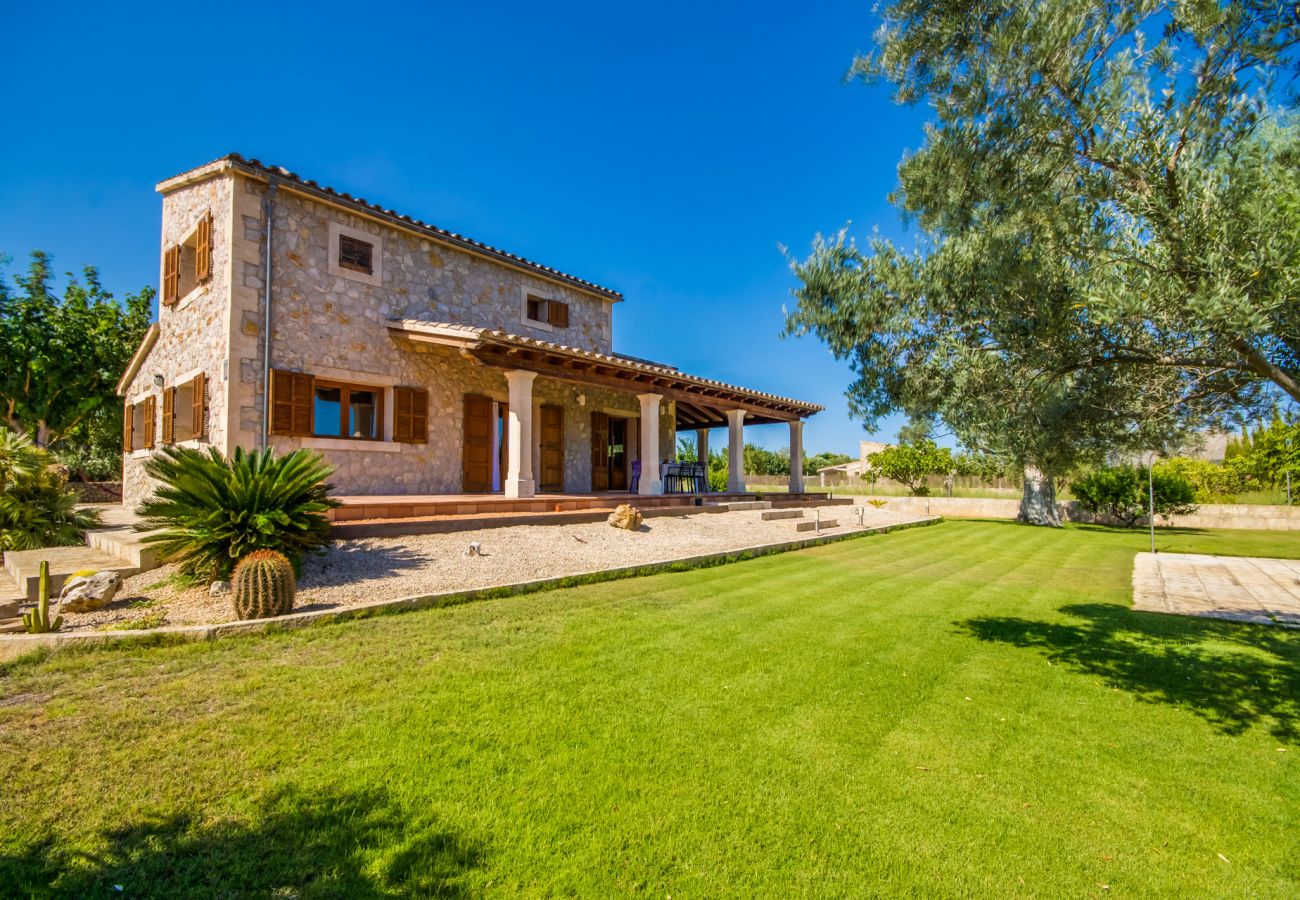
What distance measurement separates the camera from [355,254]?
38.2 feet

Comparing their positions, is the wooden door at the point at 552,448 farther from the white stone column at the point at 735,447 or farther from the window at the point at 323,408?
the white stone column at the point at 735,447

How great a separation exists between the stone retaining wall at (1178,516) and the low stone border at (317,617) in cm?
1770

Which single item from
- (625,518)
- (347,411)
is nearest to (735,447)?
(625,518)

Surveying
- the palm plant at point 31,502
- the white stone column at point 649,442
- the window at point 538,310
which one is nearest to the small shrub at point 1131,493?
the white stone column at point 649,442

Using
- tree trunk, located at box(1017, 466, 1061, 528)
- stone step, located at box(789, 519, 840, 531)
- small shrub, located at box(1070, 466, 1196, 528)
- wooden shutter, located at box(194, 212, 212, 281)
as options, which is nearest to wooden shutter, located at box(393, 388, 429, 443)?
wooden shutter, located at box(194, 212, 212, 281)

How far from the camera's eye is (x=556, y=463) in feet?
50.0

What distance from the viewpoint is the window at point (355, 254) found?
11445 millimetres

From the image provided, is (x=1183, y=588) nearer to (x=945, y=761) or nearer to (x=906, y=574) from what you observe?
(x=906, y=574)

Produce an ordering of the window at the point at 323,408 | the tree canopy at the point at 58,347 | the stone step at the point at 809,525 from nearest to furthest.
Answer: the window at the point at 323,408, the stone step at the point at 809,525, the tree canopy at the point at 58,347

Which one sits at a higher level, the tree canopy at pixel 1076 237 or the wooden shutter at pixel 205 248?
the wooden shutter at pixel 205 248

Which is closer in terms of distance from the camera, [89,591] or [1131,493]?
[89,591]

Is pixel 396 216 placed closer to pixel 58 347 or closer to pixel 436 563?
pixel 436 563

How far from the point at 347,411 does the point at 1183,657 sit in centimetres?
1293

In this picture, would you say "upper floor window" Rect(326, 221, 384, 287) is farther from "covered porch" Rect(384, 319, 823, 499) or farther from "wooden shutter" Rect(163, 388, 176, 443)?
"wooden shutter" Rect(163, 388, 176, 443)
